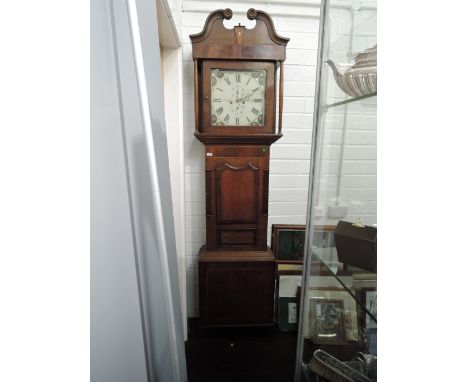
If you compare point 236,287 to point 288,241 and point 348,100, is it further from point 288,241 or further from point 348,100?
point 348,100

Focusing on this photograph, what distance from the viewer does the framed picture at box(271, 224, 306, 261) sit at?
2072mm

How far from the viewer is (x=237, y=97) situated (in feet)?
5.54

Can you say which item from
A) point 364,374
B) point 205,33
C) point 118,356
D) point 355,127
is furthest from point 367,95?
point 205,33

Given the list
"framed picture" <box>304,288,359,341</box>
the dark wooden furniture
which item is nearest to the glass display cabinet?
"framed picture" <box>304,288,359,341</box>

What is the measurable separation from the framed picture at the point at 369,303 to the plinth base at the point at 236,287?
1018 millimetres

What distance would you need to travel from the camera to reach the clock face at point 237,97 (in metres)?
1.67

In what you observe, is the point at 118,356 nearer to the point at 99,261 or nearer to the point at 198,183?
the point at 99,261

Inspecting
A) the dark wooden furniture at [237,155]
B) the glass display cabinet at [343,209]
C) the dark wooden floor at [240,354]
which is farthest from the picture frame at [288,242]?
the glass display cabinet at [343,209]

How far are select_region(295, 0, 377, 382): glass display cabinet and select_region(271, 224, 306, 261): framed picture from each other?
1.00 meters

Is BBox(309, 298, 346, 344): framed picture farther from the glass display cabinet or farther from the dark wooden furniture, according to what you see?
the dark wooden furniture

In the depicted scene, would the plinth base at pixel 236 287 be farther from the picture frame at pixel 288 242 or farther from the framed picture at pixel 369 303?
the framed picture at pixel 369 303

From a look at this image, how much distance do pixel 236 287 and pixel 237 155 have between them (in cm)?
79
